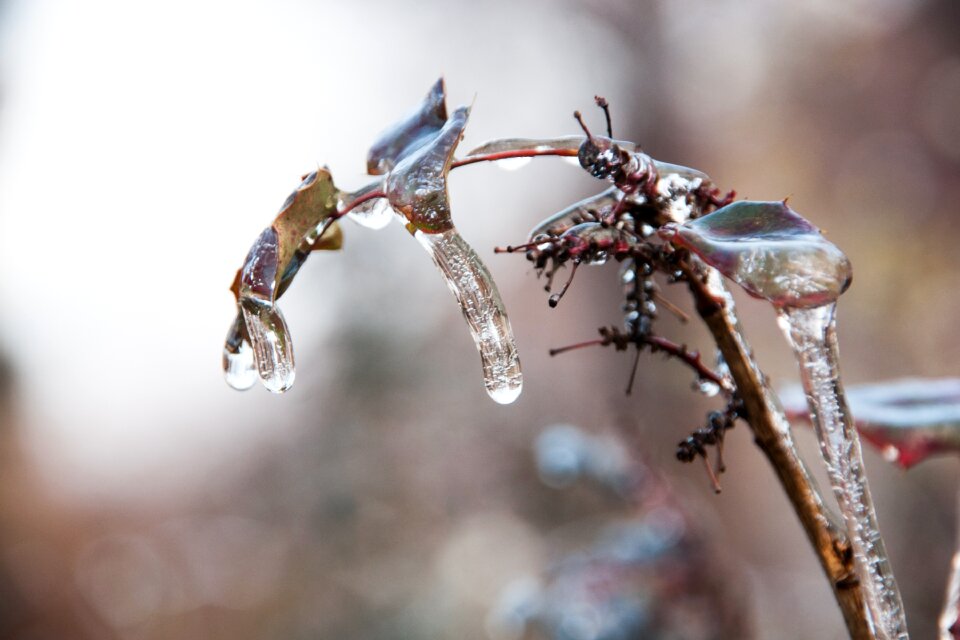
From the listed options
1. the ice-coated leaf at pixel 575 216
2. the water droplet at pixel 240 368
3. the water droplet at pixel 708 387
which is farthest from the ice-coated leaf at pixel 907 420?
the water droplet at pixel 240 368

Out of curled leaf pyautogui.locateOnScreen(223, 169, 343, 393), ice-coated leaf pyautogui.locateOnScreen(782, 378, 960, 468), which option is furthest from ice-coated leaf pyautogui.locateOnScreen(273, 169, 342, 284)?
ice-coated leaf pyautogui.locateOnScreen(782, 378, 960, 468)

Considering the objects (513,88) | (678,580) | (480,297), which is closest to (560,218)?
(480,297)

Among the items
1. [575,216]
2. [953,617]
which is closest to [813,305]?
[575,216]

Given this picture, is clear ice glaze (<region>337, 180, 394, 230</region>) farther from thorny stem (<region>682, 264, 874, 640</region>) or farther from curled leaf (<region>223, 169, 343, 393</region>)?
thorny stem (<region>682, 264, 874, 640</region>)

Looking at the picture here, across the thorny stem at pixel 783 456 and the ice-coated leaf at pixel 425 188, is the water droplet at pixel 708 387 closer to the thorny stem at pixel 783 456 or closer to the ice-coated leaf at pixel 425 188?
the thorny stem at pixel 783 456

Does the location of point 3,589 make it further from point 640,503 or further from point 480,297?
point 480,297
